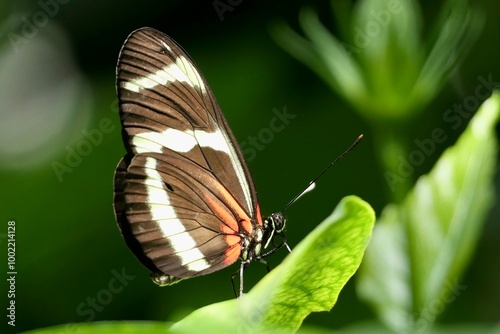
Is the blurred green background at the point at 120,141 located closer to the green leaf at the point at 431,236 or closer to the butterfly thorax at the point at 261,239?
the butterfly thorax at the point at 261,239

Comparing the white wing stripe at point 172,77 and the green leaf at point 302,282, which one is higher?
the white wing stripe at point 172,77

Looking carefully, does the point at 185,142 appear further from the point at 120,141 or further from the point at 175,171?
the point at 120,141

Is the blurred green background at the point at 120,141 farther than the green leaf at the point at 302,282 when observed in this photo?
Yes

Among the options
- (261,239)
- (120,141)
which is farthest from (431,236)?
(120,141)

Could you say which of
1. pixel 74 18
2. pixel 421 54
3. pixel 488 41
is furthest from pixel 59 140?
pixel 488 41

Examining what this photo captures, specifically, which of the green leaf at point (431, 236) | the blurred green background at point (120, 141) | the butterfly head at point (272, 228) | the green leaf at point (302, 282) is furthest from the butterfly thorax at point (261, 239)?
the green leaf at point (302, 282)

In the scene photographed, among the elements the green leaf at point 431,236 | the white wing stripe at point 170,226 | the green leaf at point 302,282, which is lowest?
the green leaf at point 431,236

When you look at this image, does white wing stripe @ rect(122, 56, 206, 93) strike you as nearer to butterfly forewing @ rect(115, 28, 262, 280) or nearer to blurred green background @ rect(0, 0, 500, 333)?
butterfly forewing @ rect(115, 28, 262, 280)

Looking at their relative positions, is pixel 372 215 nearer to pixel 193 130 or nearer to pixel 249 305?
pixel 249 305
